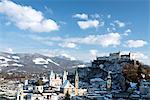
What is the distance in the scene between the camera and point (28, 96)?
20.8m

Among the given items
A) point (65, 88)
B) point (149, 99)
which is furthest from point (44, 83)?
point (149, 99)

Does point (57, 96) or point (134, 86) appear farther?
point (134, 86)

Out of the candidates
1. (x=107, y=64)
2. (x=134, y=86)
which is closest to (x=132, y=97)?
(x=134, y=86)

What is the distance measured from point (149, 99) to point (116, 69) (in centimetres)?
1176

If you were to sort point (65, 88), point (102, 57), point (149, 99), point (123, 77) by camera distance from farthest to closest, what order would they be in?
point (102, 57) → point (123, 77) → point (65, 88) → point (149, 99)

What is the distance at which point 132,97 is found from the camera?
794 inches

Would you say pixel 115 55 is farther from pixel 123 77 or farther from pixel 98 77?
pixel 123 77

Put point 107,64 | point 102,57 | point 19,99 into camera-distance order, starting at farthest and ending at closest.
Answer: point 102,57, point 107,64, point 19,99

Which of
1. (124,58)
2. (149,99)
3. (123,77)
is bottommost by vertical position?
(149,99)

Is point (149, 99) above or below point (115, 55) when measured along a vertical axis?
below

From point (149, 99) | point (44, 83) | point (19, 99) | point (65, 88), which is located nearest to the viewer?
point (149, 99)

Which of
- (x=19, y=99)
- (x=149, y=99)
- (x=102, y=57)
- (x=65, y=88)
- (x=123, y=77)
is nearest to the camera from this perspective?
(x=149, y=99)

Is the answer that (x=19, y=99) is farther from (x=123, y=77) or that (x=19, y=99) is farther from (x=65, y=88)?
(x=123, y=77)

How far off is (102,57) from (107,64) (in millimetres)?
2222
